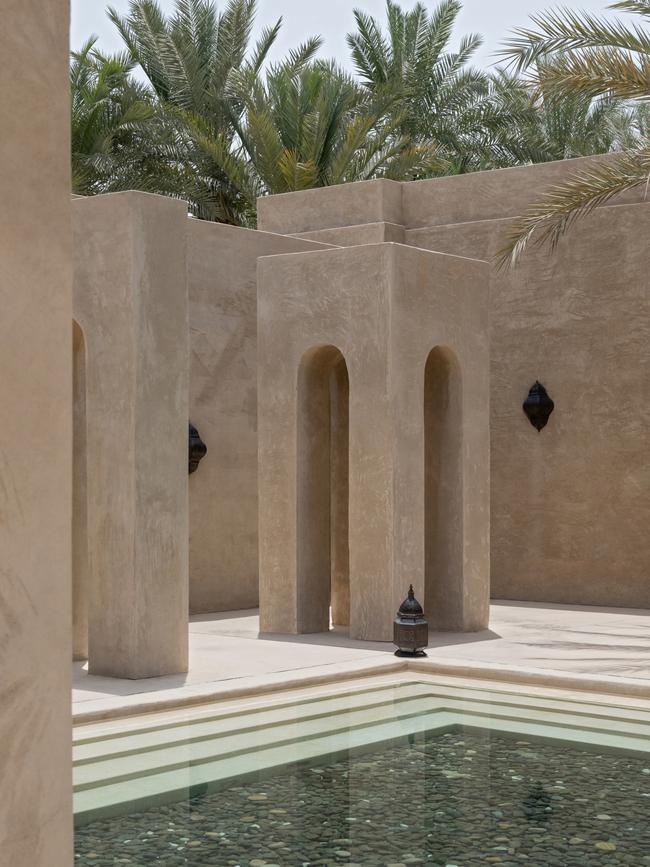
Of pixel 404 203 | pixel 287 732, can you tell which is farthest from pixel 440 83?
pixel 287 732

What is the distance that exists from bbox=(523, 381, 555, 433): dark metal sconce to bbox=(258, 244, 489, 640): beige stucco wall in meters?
2.66

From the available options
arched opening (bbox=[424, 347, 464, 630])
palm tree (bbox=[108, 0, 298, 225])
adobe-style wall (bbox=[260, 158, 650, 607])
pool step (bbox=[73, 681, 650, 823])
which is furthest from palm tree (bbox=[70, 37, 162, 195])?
pool step (bbox=[73, 681, 650, 823])

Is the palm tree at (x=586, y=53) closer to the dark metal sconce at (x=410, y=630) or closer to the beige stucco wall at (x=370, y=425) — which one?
the beige stucco wall at (x=370, y=425)

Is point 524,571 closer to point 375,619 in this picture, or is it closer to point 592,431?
point 592,431

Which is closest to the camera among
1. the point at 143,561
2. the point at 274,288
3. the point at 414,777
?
the point at 414,777

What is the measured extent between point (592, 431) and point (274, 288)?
4700mm

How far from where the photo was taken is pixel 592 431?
1430cm

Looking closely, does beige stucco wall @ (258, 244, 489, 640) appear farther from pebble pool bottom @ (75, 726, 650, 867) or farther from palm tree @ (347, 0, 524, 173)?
palm tree @ (347, 0, 524, 173)

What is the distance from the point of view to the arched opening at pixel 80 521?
9594mm

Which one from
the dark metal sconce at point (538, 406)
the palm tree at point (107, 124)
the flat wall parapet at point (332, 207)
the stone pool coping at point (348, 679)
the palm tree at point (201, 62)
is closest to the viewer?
the stone pool coping at point (348, 679)

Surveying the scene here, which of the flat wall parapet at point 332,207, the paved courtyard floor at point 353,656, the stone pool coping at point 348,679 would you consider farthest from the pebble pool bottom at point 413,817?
the flat wall parapet at point 332,207

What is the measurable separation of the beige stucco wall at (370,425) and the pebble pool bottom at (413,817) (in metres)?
3.80

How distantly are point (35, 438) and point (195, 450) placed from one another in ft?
37.3

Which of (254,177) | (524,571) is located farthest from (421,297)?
(254,177)
